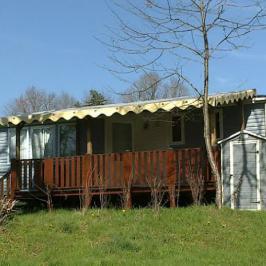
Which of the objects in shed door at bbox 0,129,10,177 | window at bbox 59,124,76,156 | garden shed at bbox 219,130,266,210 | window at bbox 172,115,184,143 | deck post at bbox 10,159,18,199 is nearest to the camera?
garden shed at bbox 219,130,266,210

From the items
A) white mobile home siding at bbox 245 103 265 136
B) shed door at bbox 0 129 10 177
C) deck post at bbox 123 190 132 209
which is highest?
white mobile home siding at bbox 245 103 265 136

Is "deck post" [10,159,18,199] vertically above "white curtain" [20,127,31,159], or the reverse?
"white curtain" [20,127,31,159]

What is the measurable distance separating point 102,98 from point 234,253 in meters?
42.2

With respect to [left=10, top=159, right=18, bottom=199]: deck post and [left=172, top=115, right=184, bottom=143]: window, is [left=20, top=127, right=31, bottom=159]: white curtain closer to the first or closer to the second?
[left=10, top=159, right=18, bottom=199]: deck post

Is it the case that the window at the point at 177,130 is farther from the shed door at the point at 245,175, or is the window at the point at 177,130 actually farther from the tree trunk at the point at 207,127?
the tree trunk at the point at 207,127

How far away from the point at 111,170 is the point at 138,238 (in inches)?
178

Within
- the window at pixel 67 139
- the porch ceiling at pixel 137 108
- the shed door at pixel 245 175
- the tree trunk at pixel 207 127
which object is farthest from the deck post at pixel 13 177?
the shed door at pixel 245 175

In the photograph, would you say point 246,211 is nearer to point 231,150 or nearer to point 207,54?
point 231,150

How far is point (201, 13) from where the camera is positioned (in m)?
14.3

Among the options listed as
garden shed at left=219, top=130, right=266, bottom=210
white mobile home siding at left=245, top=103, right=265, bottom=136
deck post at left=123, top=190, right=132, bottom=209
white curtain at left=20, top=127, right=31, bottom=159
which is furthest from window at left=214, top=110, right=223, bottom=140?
white curtain at left=20, top=127, right=31, bottom=159

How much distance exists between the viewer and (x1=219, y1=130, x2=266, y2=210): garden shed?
14188 mm

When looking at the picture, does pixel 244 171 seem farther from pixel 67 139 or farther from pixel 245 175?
pixel 67 139

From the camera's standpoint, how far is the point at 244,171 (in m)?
14.4

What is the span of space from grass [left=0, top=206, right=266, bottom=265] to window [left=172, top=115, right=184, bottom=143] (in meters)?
5.87
